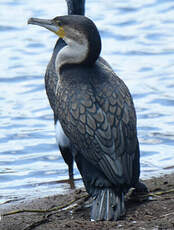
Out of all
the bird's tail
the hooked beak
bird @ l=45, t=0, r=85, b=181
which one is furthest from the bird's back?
bird @ l=45, t=0, r=85, b=181

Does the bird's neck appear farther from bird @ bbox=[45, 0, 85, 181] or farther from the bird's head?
bird @ bbox=[45, 0, 85, 181]

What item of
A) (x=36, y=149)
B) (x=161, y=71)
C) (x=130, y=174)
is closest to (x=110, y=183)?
(x=130, y=174)

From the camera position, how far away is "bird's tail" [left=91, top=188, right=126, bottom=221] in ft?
19.4

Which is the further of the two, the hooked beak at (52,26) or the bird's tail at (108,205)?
the hooked beak at (52,26)

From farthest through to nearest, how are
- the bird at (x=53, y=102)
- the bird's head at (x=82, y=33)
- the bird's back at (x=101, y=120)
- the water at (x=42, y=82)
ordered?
the water at (x=42, y=82) → the bird at (x=53, y=102) → the bird's head at (x=82, y=33) → the bird's back at (x=101, y=120)

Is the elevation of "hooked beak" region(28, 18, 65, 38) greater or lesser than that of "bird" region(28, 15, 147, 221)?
greater

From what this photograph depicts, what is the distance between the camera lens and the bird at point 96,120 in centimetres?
584

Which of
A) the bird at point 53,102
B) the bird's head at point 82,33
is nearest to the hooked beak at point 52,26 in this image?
the bird's head at point 82,33

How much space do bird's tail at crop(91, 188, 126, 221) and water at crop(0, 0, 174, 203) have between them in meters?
1.56

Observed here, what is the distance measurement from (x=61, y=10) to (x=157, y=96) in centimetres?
405

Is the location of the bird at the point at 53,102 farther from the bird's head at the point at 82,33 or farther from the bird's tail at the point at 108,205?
the bird's tail at the point at 108,205

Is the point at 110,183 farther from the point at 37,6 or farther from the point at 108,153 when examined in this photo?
the point at 37,6

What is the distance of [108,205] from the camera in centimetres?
596

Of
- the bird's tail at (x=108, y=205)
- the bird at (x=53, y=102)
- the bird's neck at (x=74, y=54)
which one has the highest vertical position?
the bird's neck at (x=74, y=54)
